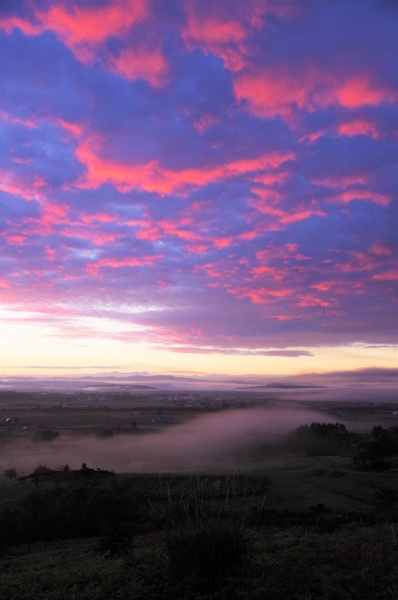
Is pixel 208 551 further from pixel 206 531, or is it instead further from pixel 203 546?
pixel 206 531

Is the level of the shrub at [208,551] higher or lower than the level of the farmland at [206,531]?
higher

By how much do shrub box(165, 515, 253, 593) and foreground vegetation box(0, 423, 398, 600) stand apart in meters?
0.02

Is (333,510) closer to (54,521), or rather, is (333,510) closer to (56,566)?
(54,521)

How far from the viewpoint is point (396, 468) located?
3097 cm

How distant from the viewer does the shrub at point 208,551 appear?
730 cm

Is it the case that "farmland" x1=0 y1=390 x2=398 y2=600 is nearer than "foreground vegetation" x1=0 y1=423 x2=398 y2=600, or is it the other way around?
"foreground vegetation" x1=0 y1=423 x2=398 y2=600

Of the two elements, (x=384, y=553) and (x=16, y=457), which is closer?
(x=384, y=553)

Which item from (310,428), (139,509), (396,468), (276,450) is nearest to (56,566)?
(139,509)

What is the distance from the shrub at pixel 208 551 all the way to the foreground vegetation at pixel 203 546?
16 millimetres

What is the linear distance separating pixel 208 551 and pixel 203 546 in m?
0.11

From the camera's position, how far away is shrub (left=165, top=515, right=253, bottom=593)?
24.0 feet

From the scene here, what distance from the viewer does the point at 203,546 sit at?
24.7ft

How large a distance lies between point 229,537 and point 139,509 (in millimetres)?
14334

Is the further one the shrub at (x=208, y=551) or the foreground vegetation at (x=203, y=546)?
the shrub at (x=208, y=551)
